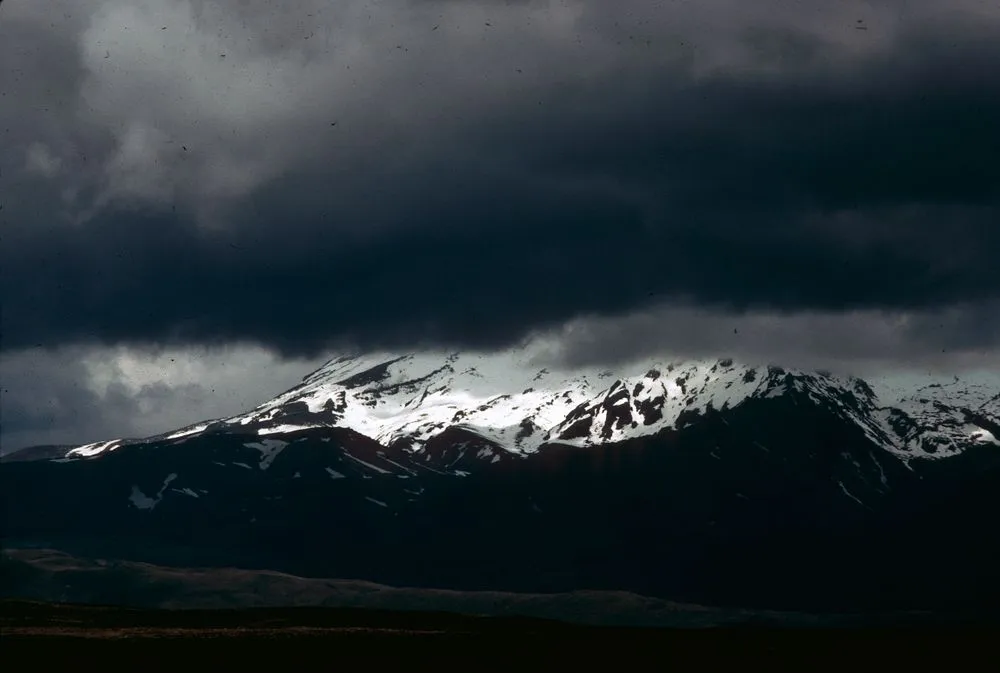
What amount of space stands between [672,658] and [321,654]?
161 ft

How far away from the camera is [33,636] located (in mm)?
196000

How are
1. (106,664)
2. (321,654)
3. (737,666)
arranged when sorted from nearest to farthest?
1. (106,664)
2. (321,654)
3. (737,666)

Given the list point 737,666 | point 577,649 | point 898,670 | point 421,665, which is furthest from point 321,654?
point 898,670

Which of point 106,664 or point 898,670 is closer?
point 106,664

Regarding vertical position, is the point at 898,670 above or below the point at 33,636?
below

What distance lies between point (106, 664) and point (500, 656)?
164 feet

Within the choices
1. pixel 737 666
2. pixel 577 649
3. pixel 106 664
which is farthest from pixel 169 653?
pixel 737 666

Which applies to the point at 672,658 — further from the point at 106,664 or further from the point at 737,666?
the point at 106,664

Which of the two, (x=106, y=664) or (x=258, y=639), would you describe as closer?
(x=106, y=664)

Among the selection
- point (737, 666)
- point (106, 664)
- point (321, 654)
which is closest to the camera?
point (106, 664)

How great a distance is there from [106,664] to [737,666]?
264 feet

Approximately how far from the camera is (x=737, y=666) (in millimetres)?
190500

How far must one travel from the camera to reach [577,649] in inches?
7854

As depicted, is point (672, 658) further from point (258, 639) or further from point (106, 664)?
point (106, 664)
